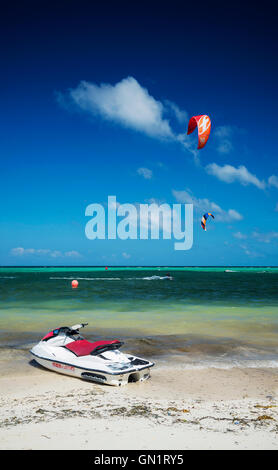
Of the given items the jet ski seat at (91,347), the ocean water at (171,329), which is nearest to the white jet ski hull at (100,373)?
the jet ski seat at (91,347)

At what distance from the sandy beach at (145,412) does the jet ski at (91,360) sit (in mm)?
164

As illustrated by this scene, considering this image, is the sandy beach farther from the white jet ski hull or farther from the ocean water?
the ocean water

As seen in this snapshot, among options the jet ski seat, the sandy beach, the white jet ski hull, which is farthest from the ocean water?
the jet ski seat

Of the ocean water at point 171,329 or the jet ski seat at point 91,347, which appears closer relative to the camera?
the jet ski seat at point 91,347

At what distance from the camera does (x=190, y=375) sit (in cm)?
788

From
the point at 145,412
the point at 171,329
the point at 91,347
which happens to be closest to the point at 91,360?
the point at 91,347

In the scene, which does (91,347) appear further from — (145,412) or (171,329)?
(171,329)

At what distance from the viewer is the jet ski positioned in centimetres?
683

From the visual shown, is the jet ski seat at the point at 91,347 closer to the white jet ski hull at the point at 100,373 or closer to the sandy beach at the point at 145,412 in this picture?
the white jet ski hull at the point at 100,373

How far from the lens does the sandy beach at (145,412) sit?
434 centimetres

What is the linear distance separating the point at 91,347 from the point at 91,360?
1.08ft

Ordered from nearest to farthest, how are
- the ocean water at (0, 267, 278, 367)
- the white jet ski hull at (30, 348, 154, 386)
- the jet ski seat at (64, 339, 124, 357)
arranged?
1. the white jet ski hull at (30, 348, 154, 386)
2. the jet ski seat at (64, 339, 124, 357)
3. the ocean water at (0, 267, 278, 367)

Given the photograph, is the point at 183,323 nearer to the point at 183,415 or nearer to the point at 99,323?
the point at 99,323
